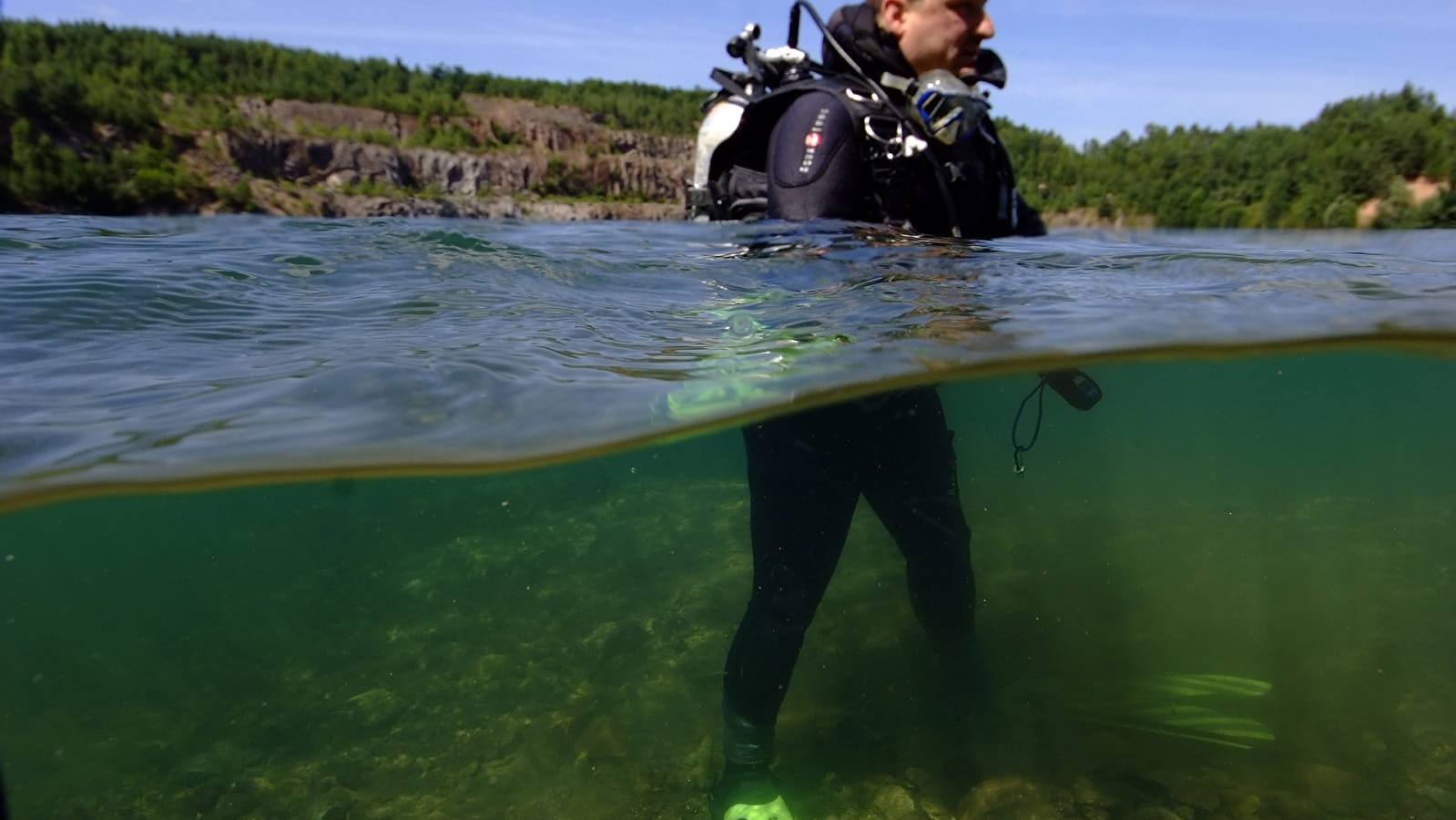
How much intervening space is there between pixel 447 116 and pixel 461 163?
9979mm

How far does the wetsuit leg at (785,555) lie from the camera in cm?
371

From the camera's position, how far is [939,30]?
4605 millimetres

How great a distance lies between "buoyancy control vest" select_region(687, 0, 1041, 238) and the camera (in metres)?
4.48

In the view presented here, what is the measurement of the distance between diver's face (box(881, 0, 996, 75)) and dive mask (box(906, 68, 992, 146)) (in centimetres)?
30

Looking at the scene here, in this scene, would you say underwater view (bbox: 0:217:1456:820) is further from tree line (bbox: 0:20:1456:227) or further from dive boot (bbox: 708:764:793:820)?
tree line (bbox: 0:20:1456:227)

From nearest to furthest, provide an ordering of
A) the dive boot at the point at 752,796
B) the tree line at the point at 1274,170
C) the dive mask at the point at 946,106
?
the dive boot at the point at 752,796, the dive mask at the point at 946,106, the tree line at the point at 1274,170

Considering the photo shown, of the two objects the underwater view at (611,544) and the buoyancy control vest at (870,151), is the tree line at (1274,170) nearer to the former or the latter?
the underwater view at (611,544)

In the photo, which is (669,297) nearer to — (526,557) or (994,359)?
(994,359)

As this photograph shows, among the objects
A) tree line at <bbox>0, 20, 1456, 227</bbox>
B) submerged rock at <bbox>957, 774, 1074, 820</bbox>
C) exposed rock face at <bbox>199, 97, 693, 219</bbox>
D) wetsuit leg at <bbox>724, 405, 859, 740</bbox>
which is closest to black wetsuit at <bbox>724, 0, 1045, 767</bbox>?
wetsuit leg at <bbox>724, 405, 859, 740</bbox>

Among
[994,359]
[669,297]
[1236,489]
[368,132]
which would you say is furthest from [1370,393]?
[368,132]

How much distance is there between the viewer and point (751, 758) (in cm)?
385

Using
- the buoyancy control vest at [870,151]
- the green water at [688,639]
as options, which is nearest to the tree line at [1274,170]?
the green water at [688,639]

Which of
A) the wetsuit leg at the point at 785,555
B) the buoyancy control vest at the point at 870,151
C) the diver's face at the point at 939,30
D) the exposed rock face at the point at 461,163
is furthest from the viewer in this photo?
the exposed rock face at the point at 461,163

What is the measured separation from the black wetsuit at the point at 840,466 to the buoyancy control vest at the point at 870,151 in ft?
0.06
